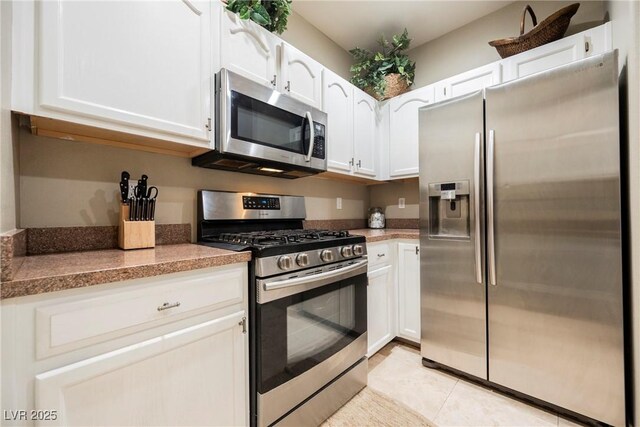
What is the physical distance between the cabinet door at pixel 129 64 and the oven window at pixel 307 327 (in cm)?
93

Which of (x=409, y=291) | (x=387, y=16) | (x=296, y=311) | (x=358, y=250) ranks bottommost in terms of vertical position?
(x=409, y=291)

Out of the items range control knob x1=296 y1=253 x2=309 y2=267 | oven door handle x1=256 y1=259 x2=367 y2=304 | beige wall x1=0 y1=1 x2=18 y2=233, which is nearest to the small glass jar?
oven door handle x1=256 y1=259 x2=367 y2=304

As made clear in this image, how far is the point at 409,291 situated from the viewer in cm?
215

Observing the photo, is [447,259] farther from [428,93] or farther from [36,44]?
[36,44]

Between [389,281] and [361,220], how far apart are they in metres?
0.95

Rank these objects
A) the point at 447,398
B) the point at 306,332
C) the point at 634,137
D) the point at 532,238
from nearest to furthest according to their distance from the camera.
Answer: the point at 634,137
the point at 306,332
the point at 532,238
the point at 447,398

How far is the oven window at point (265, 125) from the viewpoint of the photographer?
1.43 metres

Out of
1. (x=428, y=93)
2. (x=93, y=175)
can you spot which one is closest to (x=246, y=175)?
(x=93, y=175)

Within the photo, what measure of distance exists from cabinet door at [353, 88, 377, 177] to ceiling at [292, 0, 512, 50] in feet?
2.09

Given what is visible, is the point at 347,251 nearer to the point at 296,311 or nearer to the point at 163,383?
the point at 296,311

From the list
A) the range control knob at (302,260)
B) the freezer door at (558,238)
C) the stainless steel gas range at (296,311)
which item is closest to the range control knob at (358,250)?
the stainless steel gas range at (296,311)

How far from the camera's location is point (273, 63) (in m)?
1.67

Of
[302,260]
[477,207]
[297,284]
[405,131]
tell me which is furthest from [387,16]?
[297,284]

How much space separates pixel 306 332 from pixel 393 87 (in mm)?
2295
